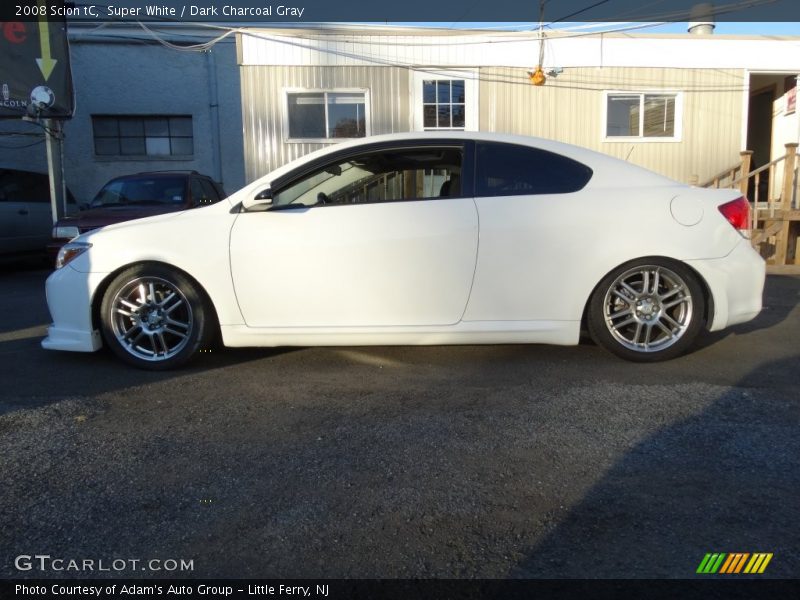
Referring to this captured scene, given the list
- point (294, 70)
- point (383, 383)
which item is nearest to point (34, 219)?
point (294, 70)

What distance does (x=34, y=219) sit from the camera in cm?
1113

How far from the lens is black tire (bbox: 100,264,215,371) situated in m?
4.31

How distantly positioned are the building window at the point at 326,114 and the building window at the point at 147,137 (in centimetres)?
477

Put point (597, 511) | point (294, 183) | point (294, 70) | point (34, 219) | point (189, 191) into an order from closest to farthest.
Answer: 1. point (597, 511)
2. point (294, 183)
3. point (189, 191)
4. point (34, 219)
5. point (294, 70)

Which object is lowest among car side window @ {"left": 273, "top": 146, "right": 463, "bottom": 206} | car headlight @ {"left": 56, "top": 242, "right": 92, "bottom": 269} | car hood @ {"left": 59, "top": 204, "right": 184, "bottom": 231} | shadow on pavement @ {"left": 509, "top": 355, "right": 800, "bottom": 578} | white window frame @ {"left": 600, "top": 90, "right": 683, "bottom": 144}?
shadow on pavement @ {"left": 509, "top": 355, "right": 800, "bottom": 578}

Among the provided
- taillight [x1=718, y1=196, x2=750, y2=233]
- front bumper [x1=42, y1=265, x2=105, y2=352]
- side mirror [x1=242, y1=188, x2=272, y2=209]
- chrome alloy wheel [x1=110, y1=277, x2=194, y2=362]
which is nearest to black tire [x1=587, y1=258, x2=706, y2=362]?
taillight [x1=718, y1=196, x2=750, y2=233]

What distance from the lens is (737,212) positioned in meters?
4.38

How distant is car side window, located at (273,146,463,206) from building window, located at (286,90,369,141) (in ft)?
26.5

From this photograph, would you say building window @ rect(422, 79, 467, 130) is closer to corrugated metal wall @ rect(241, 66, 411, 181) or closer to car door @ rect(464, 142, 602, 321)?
corrugated metal wall @ rect(241, 66, 411, 181)

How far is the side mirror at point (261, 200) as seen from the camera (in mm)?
4266

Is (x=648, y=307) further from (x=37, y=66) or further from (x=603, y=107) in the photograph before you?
(x=37, y=66)

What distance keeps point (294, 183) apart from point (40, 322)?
352cm

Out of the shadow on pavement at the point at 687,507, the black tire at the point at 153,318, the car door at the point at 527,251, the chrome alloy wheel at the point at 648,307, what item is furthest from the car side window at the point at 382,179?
the shadow on pavement at the point at 687,507
